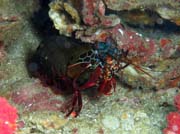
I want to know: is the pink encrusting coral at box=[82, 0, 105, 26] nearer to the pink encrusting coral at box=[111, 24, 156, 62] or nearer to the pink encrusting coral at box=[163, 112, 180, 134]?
the pink encrusting coral at box=[111, 24, 156, 62]

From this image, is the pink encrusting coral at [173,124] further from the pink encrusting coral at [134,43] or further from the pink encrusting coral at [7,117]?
the pink encrusting coral at [7,117]

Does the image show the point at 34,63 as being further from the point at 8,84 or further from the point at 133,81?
the point at 133,81

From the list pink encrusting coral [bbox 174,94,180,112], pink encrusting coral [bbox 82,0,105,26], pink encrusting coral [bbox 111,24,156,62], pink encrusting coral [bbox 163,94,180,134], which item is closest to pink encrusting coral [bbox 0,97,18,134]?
pink encrusting coral [bbox 82,0,105,26]

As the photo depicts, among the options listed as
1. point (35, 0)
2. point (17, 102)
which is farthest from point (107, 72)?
point (35, 0)

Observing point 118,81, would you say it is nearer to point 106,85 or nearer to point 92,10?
→ point 106,85

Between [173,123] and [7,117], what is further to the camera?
[173,123]

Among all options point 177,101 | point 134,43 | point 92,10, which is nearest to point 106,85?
point 134,43
